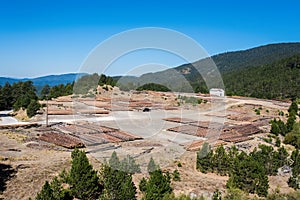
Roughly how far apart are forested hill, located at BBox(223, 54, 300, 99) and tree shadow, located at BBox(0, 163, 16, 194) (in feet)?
120

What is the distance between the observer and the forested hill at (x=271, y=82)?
45103 millimetres

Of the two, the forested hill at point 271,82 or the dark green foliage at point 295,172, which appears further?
the forested hill at point 271,82

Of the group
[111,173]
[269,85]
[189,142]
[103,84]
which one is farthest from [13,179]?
[269,85]

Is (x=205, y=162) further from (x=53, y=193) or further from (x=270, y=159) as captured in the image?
(x=53, y=193)

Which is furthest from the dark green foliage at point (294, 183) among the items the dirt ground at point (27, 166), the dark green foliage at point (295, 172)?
the dirt ground at point (27, 166)

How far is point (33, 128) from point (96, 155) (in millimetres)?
8313

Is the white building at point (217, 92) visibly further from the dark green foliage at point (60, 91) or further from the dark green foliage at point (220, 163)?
the dark green foliage at point (220, 163)

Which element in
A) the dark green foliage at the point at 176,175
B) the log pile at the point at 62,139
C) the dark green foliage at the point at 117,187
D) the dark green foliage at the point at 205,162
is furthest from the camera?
the log pile at the point at 62,139

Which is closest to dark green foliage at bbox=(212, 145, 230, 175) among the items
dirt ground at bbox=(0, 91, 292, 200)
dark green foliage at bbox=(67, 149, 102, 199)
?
dirt ground at bbox=(0, 91, 292, 200)

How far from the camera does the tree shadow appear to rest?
9.77 meters

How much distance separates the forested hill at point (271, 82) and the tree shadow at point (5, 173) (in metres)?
36.6

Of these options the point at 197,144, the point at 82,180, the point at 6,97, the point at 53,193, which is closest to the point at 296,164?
the point at 197,144

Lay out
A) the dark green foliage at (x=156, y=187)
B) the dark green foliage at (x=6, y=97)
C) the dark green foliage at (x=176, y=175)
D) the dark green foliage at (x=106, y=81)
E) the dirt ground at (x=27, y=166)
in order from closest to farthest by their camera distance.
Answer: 1. the dark green foliage at (x=156, y=187)
2. the dirt ground at (x=27, y=166)
3. the dark green foliage at (x=176, y=175)
4. the dark green foliage at (x=106, y=81)
5. the dark green foliage at (x=6, y=97)

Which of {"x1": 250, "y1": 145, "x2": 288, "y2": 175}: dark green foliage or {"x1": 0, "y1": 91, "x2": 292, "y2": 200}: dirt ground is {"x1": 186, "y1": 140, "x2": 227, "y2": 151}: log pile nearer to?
{"x1": 0, "y1": 91, "x2": 292, "y2": 200}: dirt ground
